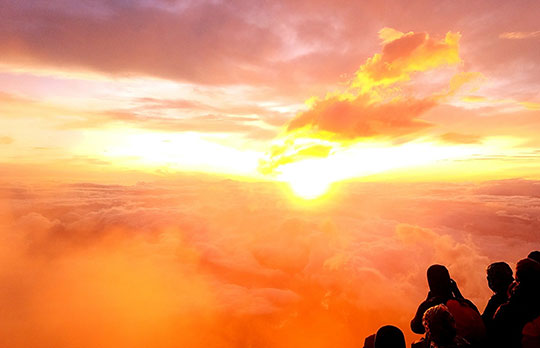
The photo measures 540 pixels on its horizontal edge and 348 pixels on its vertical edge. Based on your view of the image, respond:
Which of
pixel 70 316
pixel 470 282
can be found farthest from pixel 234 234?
pixel 470 282

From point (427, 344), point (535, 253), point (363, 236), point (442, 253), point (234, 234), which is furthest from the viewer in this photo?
point (234, 234)

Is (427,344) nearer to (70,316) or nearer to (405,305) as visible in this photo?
(405,305)

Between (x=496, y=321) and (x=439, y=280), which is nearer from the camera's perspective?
(x=496, y=321)

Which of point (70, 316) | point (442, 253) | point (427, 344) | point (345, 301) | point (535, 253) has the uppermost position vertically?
point (535, 253)

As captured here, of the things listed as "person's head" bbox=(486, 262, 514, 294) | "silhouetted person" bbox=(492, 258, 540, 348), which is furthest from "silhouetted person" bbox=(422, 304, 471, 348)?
"person's head" bbox=(486, 262, 514, 294)

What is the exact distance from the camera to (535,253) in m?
6.33

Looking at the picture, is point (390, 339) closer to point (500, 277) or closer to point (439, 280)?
point (439, 280)

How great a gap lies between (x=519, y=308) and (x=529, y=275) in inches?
23.6

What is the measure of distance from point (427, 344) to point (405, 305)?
375 ft

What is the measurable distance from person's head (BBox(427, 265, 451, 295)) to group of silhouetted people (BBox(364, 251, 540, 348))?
38cm

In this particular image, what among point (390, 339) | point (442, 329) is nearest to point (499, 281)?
point (442, 329)

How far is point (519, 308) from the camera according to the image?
175 inches

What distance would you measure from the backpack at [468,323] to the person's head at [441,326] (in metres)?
1.41

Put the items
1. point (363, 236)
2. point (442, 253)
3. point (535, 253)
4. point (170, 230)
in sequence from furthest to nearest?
1. point (170, 230)
2. point (363, 236)
3. point (442, 253)
4. point (535, 253)
